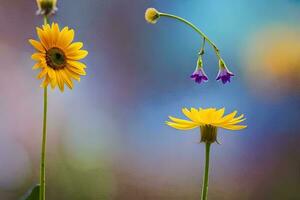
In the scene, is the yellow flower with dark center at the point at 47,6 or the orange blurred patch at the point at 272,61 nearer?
the yellow flower with dark center at the point at 47,6

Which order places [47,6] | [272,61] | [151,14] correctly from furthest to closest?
[272,61], [151,14], [47,6]

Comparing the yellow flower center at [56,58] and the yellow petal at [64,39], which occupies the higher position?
the yellow petal at [64,39]

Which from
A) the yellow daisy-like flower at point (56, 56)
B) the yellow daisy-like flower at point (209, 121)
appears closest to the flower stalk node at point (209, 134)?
the yellow daisy-like flower at point (209, 121)

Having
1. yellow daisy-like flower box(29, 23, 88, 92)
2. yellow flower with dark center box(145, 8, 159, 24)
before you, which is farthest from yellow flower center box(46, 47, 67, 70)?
yellow flower with dark center box(145, 8, 159, 24)

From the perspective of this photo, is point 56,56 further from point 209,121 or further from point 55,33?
point 209,121

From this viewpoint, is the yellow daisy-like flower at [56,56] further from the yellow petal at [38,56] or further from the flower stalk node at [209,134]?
the flower stalk node at [209,134]

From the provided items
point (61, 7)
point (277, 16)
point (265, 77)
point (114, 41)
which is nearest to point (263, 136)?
point (265, 77)

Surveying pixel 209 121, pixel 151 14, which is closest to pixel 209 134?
pixel 209 121

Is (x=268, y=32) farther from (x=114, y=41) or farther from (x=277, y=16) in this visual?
(x=114, y=41)
